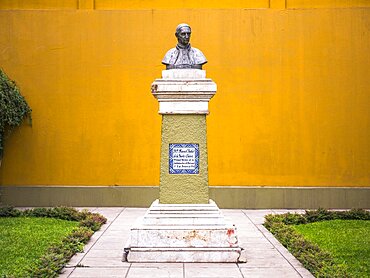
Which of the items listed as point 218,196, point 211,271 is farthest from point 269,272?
point 218,196

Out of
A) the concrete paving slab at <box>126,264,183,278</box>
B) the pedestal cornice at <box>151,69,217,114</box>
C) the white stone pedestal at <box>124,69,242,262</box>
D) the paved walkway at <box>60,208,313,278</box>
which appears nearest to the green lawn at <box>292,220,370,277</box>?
the paved walkway at <box>60,208,313,278</box>

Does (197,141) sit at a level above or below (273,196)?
above

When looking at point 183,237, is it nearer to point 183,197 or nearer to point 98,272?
point 183,197

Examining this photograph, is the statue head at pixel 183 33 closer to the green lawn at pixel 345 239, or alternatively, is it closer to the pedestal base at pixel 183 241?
the pedestal base at pixel 183 241

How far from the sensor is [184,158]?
7.50 meters

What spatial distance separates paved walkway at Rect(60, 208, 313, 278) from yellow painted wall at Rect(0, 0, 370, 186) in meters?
2.93

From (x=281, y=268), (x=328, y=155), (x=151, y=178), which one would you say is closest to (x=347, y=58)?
(x=328, y=155)

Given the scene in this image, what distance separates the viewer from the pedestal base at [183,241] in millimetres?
7141

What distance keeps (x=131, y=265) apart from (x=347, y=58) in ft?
21.8

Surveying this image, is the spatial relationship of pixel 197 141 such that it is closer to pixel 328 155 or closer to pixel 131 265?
pixel 131 265

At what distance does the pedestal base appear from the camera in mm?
7141

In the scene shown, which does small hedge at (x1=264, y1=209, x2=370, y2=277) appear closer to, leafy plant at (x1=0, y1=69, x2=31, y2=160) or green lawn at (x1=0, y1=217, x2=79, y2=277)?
green lawn at (x1=0, y1=217, x2=79, y2=277)

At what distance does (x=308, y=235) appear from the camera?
8859 millimetres

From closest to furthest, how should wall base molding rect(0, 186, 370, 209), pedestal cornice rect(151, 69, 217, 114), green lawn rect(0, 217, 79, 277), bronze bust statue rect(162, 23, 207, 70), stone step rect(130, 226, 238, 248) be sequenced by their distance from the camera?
green lawn rect(0, 217, 79, 277), stone step rect(130, 226, 238, 248), pedestal cornice rect(151, 69, 217, 114), bronze bust statue rect(162, 23, 207, 70), wall base molding rect(0, 186, 370, 209)
